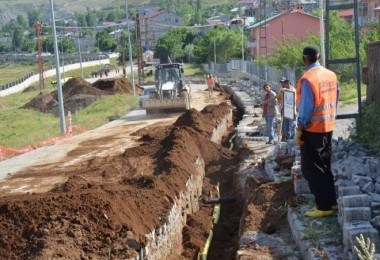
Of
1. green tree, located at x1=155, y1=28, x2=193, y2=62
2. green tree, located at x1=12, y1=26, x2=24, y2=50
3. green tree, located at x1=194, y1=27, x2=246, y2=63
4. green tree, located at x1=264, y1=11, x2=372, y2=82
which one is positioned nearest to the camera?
green tree, located at x1=264, y1=11, x2=372, y2=82

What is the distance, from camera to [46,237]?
7785 mm

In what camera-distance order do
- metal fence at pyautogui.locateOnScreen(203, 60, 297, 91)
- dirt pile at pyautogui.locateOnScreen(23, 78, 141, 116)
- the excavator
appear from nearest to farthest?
the excavator → metal fence at pyautogui.locateOnScreen(203, 60, 297, 91) → dirt pile at pyautogui.locateOnScreen(23, 78, 141, 116)

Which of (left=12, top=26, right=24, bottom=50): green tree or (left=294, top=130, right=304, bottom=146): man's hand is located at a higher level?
(left=12, top=26, right=24, bottom=50): green tree

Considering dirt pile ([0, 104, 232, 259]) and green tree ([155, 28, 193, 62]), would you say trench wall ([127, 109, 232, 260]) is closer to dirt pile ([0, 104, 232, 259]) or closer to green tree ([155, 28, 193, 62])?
dirt pile ([0, 104, 232, 259])

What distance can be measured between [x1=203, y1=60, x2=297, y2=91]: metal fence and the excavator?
4507 millimetres

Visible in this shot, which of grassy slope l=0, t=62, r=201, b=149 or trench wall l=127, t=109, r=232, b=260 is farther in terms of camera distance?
grassy slope l=0, t=62, r=201, b=149

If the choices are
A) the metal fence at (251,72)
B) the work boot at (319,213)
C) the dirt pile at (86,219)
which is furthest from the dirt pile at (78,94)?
the work boot at (319,213)

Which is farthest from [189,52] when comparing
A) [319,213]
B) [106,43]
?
[319,213]

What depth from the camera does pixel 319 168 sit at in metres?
7.93

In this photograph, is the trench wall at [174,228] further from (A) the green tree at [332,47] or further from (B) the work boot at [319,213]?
(A) the green tree at [332,47]

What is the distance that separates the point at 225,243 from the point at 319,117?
3.61 m

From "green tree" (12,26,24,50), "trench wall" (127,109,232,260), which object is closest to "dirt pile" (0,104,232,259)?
"trench wall" (127,109,232,260)

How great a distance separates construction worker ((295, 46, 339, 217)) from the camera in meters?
7.78

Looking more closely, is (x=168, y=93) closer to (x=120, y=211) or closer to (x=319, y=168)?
(x=120, y=211)
